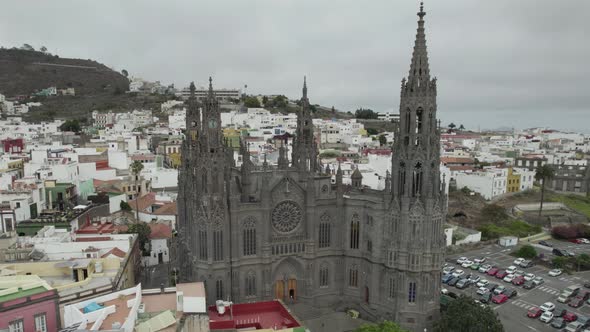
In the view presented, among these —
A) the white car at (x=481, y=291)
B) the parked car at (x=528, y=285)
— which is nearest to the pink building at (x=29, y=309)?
the white car at (x=481, y=291)

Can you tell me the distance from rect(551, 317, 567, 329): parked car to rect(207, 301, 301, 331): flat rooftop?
30522 millimetres

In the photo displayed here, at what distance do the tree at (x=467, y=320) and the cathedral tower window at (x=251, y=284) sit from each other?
17468 millimetres

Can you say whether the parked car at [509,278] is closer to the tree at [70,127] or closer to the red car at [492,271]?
the red car at [492,271]

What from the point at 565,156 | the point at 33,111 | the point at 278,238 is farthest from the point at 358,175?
the point at 33,111

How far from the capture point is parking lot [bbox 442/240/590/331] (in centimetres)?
4775

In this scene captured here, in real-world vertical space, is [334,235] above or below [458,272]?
above

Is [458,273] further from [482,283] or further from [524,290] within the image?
[524,290]

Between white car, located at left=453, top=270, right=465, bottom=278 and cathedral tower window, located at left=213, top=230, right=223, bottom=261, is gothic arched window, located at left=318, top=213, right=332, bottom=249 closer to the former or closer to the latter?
cathedral tower window, located at left=213, top=230, right=223, bottom=261

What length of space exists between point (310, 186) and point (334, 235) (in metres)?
6.13

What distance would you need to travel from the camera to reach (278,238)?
4488 cm

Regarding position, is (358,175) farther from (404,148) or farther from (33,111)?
(33,111)

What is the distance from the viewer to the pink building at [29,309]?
24266 mm

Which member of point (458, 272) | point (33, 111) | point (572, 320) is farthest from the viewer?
point (33, 111)

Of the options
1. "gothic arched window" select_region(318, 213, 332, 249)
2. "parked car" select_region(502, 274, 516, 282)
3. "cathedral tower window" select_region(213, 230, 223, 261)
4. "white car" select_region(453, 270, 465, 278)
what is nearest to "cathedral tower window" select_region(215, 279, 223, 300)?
"cathedral tower window" select_region(213, 230, 223, 261)
